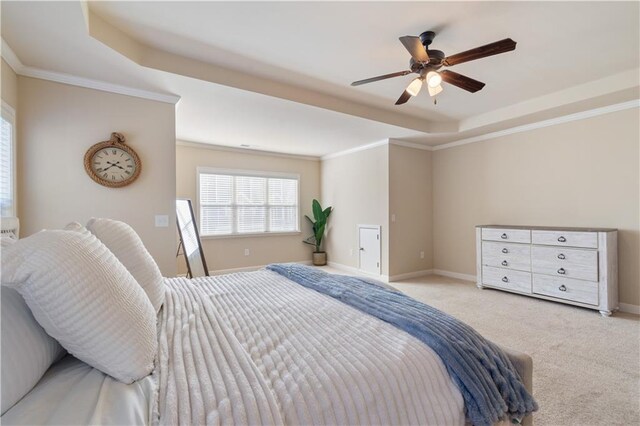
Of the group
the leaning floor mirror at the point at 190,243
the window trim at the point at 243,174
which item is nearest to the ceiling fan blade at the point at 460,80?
the leaning floor mirror at the point at 190,243

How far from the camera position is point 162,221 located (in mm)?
3059

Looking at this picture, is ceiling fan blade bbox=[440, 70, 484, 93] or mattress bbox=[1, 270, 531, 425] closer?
mattress bbox=[1, 270, 531, 425]

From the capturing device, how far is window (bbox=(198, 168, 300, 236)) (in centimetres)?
525

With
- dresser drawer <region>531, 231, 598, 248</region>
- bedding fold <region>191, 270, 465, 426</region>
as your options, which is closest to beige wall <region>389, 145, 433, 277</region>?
dresser drawer <region>531, 231, 598, 248</region>

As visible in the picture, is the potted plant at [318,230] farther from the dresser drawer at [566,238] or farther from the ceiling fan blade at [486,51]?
the ceiling fan blade at [486,51]

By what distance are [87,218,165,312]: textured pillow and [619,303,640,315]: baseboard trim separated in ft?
15.7

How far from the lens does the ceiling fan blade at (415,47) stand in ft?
6.56

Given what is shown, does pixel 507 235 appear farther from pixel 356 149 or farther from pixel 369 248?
pixel 356 149

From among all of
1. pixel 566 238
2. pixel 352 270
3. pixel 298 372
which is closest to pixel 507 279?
pixel 566 238

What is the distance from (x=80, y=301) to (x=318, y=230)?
17.7ft

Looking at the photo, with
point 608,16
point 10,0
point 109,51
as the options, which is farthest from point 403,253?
point 10,0

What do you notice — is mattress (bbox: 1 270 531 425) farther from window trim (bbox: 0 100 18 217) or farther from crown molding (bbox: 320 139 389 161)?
crown molding (bbox: 320 139 389 161)

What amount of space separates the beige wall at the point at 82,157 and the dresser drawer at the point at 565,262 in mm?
4366

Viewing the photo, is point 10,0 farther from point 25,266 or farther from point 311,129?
point 311,129
